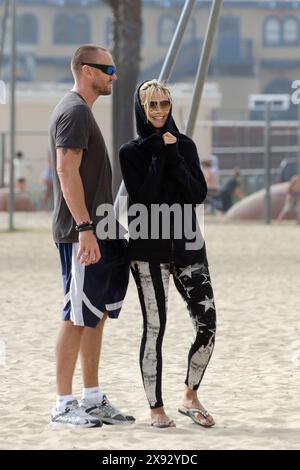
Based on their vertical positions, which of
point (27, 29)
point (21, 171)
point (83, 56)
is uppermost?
point (83, 56)

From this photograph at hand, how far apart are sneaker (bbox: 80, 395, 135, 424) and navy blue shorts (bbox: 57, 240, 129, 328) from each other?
45cm

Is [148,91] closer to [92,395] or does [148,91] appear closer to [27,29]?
[92,395]

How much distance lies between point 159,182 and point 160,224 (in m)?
0.19

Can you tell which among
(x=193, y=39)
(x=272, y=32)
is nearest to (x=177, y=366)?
(x=193, y=39)

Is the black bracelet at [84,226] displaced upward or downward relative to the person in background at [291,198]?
upward

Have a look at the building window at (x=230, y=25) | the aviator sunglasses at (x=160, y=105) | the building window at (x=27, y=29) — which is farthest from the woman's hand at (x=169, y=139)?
the building window at (x=27, y=29)

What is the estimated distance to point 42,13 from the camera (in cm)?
8388

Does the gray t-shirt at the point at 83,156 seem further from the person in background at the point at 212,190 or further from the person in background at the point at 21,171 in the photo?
the person in background at the point at 21,171

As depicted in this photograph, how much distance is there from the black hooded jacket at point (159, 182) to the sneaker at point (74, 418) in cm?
76

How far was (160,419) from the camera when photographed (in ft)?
21.3

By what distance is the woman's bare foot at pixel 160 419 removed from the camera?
648 centimetres

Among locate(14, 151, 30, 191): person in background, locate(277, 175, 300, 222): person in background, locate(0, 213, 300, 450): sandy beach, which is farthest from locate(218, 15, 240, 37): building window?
locate(0, 213, 300, 450): sandy beach

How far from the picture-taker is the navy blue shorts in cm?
640
